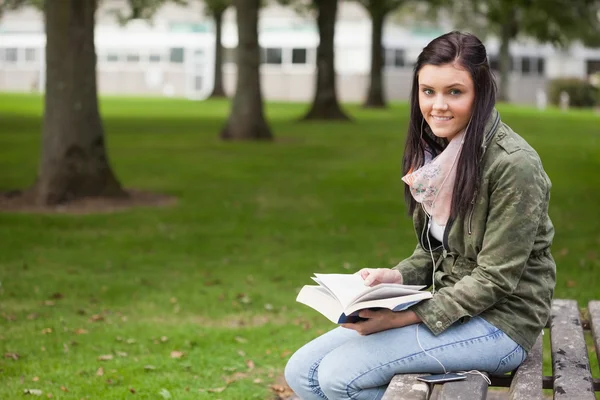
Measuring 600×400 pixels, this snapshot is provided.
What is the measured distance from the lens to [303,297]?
13.2 feet

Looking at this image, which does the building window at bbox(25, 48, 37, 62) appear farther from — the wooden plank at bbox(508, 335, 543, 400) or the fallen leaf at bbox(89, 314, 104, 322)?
the wooden plank at bbox(508, 335, 543, 400)

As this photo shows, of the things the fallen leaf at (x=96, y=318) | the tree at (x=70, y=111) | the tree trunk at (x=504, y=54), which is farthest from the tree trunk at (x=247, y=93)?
the tree trunk at (x=504, y=54)

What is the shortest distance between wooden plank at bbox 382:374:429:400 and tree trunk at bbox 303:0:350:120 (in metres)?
31.4

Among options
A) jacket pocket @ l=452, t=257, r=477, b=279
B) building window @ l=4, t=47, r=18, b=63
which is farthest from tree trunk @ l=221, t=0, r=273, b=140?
building window @ l=4, t=47, r=18, b=63

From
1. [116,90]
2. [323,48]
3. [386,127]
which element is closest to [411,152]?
[386,127]

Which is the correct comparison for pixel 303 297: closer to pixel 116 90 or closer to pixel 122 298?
pixel 122 298

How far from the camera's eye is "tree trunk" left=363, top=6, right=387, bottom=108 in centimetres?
4388

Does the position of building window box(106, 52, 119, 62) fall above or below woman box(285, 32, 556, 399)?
above

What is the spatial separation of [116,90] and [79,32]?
56.4 meters

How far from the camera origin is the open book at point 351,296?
3756 mm

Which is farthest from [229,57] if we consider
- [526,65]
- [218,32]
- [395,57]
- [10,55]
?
[526,65]

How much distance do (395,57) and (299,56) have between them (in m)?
6.06

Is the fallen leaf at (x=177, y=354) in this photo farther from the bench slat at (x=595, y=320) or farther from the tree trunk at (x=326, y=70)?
the tree trunk at (x=326, y=70)

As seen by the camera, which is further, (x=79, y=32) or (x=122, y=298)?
(x=79, y=32)
